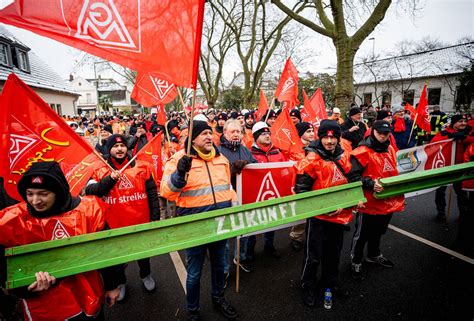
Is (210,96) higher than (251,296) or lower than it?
higher

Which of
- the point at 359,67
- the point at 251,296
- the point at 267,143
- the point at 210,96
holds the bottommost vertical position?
the point at 251,296

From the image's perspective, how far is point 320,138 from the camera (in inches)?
115

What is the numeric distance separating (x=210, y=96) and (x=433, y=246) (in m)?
26.2

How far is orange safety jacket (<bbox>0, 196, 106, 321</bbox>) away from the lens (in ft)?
5.67

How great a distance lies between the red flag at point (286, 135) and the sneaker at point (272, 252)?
171 centimetres

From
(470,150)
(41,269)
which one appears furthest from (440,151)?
(41,269)

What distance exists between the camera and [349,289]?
128 inches

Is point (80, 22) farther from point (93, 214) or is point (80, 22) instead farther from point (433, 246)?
point (433, 246)

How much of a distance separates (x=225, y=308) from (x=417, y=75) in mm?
34197

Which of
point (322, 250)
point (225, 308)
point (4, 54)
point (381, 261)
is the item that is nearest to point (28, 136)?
point (225, 308)

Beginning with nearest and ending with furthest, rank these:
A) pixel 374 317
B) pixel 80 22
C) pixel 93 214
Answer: pixel 80 22
pixel 93 214
pixel 374 317

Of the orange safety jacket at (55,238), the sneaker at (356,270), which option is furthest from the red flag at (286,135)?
the orange safety jacket at (55,238)

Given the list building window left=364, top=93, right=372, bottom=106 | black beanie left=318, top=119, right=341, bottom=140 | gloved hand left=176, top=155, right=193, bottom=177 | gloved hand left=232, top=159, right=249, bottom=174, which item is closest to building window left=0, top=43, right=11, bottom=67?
gloved hand left=232, top=159, right=249, bottom=174

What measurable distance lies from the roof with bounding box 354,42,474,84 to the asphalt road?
26.8 m
